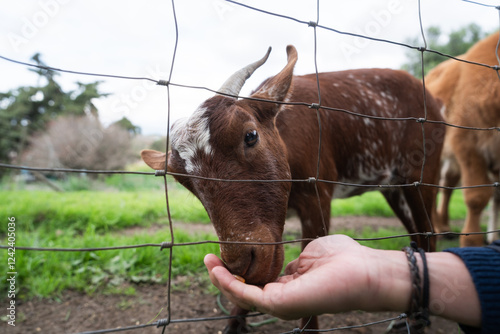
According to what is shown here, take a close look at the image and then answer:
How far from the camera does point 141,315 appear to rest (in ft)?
9.17

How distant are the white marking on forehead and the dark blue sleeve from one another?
1.26 meters

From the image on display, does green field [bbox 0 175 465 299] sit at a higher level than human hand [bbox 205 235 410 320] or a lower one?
lower

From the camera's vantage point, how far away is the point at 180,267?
343 cm

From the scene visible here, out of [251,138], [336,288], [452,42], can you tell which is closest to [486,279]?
[336,288]

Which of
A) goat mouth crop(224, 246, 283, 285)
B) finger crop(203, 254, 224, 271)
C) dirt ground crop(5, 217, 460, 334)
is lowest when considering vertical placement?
dirt ground crop(5, 217, 460, 334)

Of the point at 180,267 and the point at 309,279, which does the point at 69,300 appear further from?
the point at 309,279

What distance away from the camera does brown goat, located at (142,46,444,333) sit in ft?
5.51

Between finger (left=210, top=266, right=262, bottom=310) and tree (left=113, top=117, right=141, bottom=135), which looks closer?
finger (left=210, top=266, right=262, bottom=310)

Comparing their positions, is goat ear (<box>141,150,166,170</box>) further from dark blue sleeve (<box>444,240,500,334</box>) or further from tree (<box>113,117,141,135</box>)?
tree (<box>113,117,141,135</box>)

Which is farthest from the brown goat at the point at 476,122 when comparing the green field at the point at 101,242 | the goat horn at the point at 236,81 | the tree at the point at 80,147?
the tree at the point at 80,147

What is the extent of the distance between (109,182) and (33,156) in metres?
3.93

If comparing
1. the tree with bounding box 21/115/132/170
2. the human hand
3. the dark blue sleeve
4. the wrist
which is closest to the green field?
the human hand

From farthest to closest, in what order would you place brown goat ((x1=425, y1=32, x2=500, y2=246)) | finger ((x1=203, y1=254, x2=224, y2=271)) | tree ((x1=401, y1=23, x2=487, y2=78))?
tree ((x1=401, y1=23, x2=487, y2=78))
brown goat ((x1=425, y1=32, x2=500, y2=246))
finger ((x1=203, y1=254, x2=224, y2=271))

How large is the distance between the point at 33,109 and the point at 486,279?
18172mm
